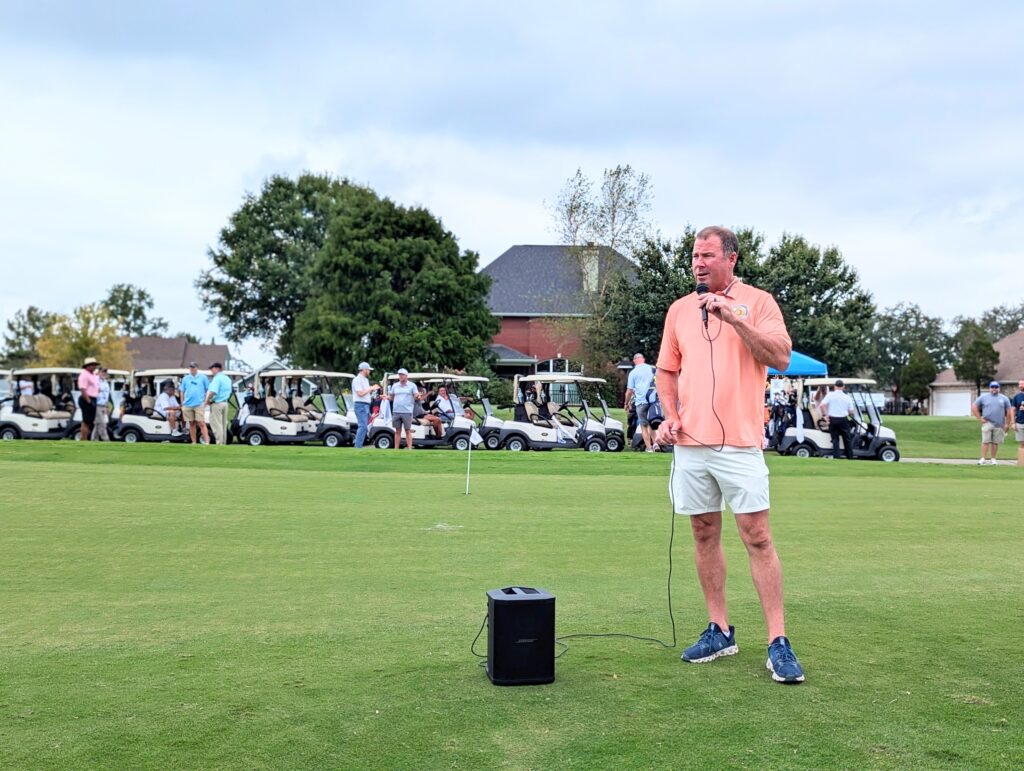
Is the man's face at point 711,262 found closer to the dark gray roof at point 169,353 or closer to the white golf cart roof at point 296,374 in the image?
the white golf cart roof at point 296,374

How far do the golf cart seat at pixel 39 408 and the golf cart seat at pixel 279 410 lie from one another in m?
5.24

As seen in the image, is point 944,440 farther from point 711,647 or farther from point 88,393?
point 711,647

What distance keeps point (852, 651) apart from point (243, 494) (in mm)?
7940

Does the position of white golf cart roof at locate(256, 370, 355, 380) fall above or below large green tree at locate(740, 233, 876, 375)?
below

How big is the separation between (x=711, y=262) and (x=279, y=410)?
22031 millimetres

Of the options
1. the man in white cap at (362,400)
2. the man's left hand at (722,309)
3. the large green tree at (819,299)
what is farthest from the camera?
the large green tree at (819,299)

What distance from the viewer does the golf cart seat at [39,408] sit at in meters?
26.1

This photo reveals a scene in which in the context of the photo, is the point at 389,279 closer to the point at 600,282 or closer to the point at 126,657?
the point at 600,282

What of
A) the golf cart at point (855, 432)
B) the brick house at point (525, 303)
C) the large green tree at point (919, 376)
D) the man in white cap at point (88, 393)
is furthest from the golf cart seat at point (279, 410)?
the large green tree at point (919, 376)

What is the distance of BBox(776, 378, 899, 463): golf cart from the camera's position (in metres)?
23.6

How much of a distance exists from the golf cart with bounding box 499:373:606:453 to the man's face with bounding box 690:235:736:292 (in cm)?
1920

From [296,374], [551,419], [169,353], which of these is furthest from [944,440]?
[169,353]

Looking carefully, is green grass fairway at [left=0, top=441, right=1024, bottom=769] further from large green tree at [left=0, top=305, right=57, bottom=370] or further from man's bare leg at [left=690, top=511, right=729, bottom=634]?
large green tree at [left=0, top=305, right=57, bottom=370]

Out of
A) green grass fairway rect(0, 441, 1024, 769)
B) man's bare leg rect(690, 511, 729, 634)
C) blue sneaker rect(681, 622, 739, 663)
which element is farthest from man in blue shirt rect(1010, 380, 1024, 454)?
blue sneaker rect(681, 622, 739, 663)
